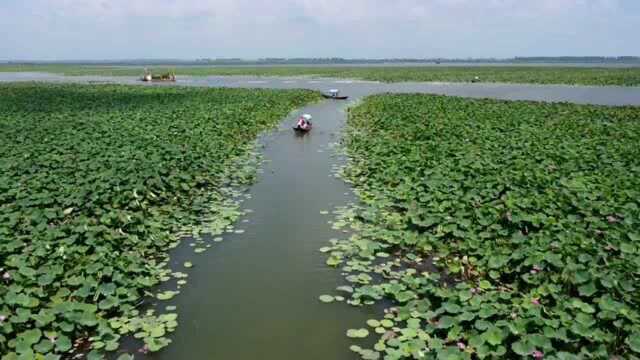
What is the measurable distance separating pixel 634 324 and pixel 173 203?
26.1ft

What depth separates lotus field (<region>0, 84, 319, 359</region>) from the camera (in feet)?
17.6

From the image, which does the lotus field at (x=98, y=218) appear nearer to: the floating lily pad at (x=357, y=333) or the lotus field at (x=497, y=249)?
the floating lily pad at (x=357, y=333)

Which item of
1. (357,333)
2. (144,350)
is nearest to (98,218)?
(144,350)

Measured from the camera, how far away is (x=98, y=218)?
8.14 meters

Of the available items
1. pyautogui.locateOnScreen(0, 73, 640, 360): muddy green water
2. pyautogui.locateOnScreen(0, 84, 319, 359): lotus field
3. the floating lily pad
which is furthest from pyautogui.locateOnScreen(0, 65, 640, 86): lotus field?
the floating lily pad

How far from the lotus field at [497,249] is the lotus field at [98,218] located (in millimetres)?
2700

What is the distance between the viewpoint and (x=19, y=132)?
1673 centimetres

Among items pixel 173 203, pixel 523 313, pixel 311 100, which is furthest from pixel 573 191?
pixel 311 100

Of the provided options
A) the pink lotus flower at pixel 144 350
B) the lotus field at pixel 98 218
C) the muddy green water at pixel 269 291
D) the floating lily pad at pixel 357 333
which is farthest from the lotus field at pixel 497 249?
the lotus field at pixel 98 218

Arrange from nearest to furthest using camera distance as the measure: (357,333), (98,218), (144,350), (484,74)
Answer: (144,350), (357,333), (98,218), (484,74)

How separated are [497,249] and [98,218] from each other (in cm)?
632

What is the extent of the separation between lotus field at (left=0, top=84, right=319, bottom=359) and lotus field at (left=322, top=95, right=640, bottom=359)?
270 centimetres

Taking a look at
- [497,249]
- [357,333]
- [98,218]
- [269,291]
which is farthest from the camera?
[98,218]

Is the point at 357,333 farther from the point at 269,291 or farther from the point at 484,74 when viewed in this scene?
the point at 484,74
